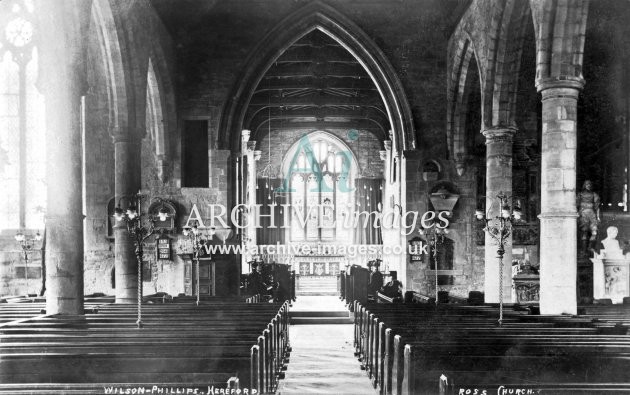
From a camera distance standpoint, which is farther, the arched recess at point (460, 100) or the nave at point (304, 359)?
the arched recess at point (460, 100)

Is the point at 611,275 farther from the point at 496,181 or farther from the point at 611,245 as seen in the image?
the point at 496,181

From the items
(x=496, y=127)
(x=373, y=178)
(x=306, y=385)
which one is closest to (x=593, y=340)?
(x=306, y=385)

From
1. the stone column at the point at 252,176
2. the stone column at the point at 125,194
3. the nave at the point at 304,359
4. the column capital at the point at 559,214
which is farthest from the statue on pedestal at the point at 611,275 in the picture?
the stone column at the point at 252,176

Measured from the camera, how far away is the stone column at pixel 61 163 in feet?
30.1

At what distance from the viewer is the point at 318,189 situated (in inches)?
1294

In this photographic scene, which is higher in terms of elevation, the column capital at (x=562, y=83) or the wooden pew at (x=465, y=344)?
the column capital at (x=562, y=83)

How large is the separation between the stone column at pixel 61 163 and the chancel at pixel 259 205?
29mm

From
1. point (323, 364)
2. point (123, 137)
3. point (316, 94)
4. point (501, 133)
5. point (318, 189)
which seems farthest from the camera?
point (318, 189)

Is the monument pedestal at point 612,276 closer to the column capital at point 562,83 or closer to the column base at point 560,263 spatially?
the column base at point 560,263

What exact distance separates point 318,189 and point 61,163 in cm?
2389

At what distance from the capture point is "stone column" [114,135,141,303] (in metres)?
13.0

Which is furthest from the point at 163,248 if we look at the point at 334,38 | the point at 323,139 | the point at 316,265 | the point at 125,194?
the point at 323,139

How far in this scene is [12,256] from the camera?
16.6m

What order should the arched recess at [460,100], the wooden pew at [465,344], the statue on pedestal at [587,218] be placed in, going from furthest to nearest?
the arched recess at [460,100], the statue on pedestal at [587,218], the wooden pew at [465,344]
